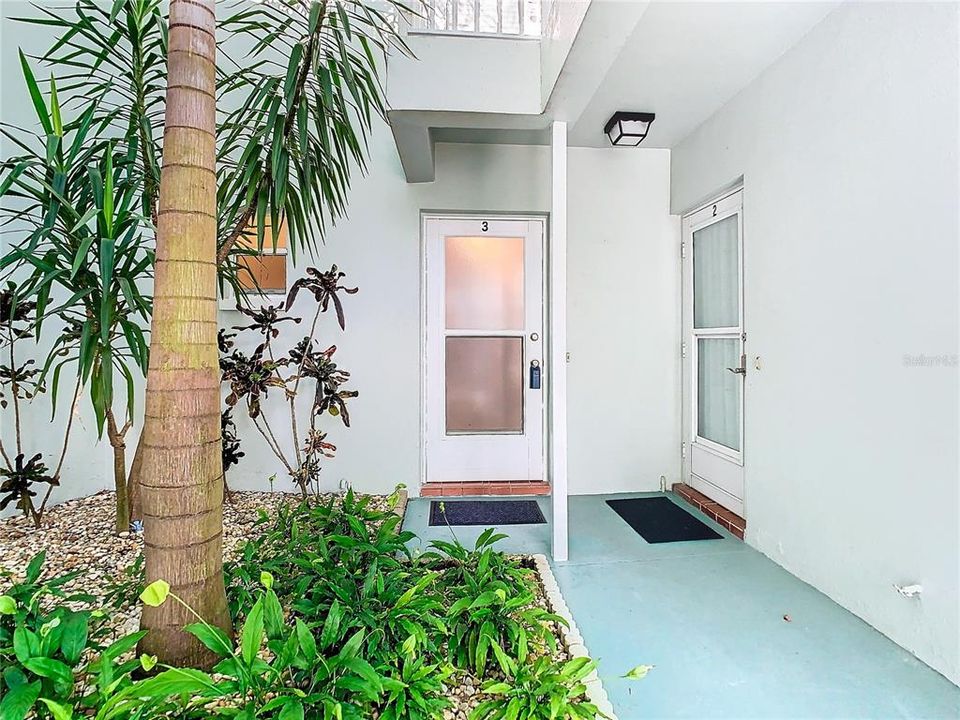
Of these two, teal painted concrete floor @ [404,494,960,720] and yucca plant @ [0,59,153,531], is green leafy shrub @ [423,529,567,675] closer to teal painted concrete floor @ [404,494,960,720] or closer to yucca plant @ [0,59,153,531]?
teal painted concrete floor @ [404,494,960,720]

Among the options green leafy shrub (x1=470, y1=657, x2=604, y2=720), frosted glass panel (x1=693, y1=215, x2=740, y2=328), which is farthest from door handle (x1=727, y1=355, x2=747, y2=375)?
green leafy shrub (x1=470, y1=657, x2=604, y2=720)

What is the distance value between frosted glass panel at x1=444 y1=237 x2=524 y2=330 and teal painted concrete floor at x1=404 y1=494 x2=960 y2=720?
5.48 feet

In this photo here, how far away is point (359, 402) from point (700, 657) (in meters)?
2.55

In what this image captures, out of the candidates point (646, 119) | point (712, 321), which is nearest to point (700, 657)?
point (712, 321)

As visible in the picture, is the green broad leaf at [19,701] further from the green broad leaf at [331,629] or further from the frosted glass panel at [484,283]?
the frosted glass panel at [484,283]

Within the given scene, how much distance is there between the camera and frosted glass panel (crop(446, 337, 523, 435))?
Answer: 3.77 meters

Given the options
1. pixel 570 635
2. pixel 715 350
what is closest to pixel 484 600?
pixel 570 635

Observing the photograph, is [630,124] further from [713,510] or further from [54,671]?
[54,671]

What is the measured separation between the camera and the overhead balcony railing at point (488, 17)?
2.42m

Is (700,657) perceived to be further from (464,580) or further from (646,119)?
(646,119)

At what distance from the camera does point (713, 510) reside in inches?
128

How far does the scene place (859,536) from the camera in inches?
83.7

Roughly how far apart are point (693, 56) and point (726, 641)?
2842mm

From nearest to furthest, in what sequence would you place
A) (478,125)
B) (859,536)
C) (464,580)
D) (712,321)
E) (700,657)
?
(700,657), (464,580), (859,536), (478,125), (712,321)
